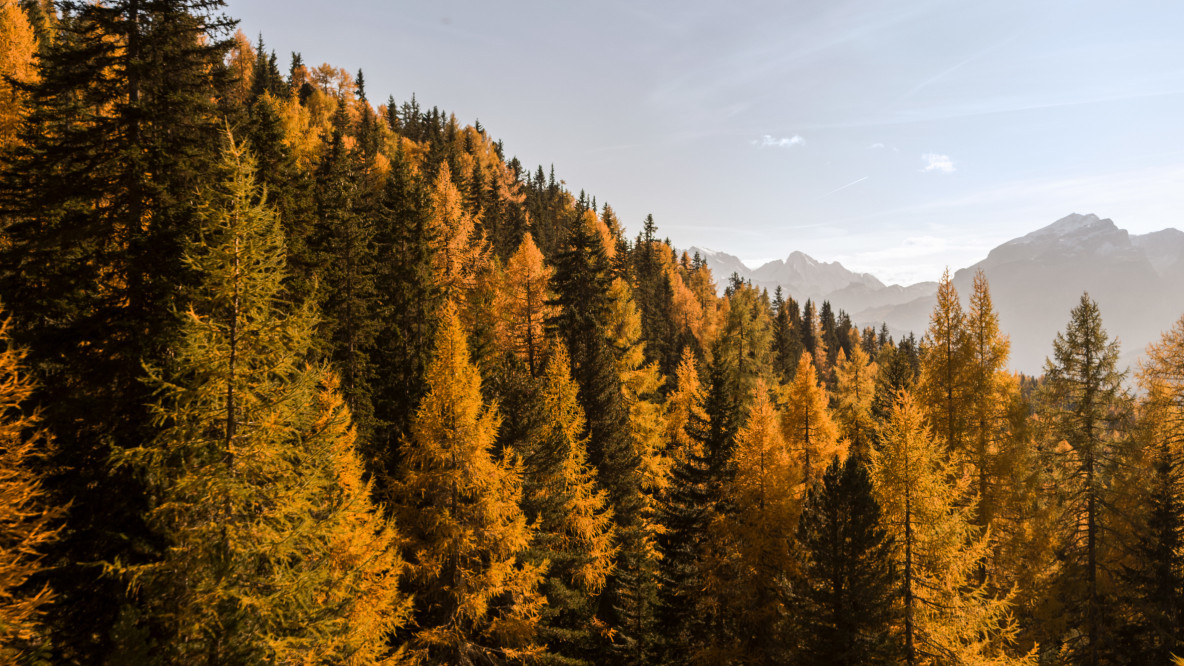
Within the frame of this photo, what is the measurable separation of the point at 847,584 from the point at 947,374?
14.6m

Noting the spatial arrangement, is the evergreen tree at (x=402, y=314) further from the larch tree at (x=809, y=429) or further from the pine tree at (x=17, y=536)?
the larch tree at (x=809, y=429)

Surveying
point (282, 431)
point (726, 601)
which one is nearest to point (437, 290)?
point (282, 431)

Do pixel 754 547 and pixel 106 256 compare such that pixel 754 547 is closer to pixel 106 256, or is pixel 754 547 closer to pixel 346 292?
Result: pixel 346 292

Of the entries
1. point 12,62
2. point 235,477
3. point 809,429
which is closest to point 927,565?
point 809,429

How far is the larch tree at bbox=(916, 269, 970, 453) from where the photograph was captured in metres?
24.2

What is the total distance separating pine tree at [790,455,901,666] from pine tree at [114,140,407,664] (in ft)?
45.2

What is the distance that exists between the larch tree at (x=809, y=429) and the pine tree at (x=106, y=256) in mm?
24303

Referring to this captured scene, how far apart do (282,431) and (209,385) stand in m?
1.50

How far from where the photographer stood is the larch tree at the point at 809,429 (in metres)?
24.7

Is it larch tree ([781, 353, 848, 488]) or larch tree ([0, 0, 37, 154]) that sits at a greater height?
larch tree ([0, 0, 37, 154])

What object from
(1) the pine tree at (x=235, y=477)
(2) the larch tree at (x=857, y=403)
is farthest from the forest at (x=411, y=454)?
(2) the larch tree at (x=857, y=403)

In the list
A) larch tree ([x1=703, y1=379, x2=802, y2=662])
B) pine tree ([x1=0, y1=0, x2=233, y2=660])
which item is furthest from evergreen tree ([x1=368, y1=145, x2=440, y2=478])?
larch tree ([x1=703, y1=379, x2=802, y2=662])

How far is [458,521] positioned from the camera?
17.4m

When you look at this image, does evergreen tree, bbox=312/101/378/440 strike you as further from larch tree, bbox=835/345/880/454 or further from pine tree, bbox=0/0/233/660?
larch tree, bbox=835/345/880/454
